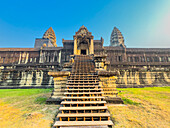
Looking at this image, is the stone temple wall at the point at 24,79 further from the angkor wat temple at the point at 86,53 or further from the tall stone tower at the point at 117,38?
the tall stone tower at the point at 117,38

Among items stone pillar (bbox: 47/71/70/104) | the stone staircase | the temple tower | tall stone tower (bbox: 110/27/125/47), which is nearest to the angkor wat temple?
the temple tower

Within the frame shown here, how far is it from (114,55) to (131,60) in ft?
21.8

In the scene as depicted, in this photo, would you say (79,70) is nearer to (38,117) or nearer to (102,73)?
(102,73)

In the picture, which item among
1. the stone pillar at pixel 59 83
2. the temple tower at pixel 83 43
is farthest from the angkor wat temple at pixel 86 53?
the stone pillar at pixel 59 83

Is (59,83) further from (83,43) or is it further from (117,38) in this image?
(117,38)

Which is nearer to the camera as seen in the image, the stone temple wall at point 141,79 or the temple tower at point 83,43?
the stone temple wall at point 141,79

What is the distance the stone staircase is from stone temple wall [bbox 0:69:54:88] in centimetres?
913

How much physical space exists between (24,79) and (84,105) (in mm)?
13924

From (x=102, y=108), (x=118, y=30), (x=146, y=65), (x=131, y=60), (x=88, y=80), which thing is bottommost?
(x=102, y=108)

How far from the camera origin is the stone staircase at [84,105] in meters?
3.20

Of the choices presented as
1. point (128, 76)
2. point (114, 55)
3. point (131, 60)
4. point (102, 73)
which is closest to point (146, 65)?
point (131, 60)

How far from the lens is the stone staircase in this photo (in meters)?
3.20

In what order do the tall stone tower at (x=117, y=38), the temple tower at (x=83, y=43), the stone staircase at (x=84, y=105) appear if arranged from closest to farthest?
the stone staircase at (x=84, y=105), the temple tower at (x=83, y=43), the tall stone tower at (x=117, y=38)

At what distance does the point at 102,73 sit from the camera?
6.27 m
